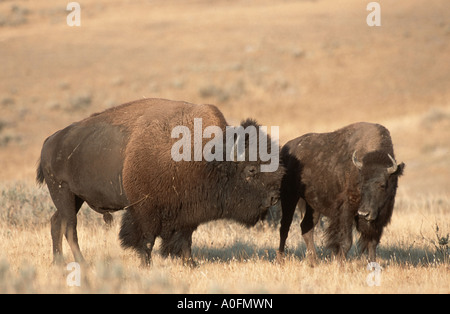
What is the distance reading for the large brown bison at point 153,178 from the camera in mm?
7898

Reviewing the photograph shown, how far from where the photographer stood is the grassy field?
7.56m

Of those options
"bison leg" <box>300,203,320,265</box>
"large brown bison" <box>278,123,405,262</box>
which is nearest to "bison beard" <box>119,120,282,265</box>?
"large brown bison" <box>278,123,405,262</box>

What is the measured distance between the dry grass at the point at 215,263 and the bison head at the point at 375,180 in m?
0.78

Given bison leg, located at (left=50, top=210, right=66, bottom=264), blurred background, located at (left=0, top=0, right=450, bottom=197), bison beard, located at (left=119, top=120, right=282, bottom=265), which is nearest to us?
bison beard, located at (left=119, top=120, right=282, bottom=265)

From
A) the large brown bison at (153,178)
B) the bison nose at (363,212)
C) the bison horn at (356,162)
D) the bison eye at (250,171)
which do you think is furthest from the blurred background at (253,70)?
the bison eye at (250,171)

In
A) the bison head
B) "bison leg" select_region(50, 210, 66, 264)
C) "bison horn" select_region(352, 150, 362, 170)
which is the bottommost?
"bison leg" select_region(50, 210, 66, 264)

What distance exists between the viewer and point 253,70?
3769cm

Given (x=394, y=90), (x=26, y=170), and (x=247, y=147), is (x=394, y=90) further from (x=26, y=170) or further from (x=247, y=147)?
(x=247, y=147)

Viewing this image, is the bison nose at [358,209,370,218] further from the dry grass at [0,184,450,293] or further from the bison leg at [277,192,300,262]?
the bison leg at [277,192,300,262]

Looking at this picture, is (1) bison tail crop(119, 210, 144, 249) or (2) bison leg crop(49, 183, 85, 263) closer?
(1) bison tail crop(119, 210, 144, 249)

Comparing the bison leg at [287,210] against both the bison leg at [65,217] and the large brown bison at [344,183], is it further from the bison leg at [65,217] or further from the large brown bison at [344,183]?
the bison leg at [65,217]

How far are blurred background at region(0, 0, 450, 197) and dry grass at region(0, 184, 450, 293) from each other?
470 inches

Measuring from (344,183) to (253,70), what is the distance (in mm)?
29547

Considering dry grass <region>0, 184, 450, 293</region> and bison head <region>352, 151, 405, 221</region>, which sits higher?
bison head <region>352, 151, 405, 221</region>
